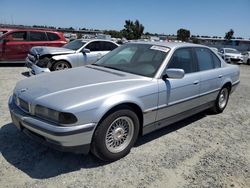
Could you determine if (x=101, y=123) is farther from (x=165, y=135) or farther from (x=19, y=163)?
(x=165, y=135)

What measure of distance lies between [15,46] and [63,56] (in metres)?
3.82

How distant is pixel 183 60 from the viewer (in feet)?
15.3

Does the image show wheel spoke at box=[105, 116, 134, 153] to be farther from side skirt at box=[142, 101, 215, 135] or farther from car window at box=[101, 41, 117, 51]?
car window at box=[101, 41, 117, 51]

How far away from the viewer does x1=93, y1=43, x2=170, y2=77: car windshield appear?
13.8ft

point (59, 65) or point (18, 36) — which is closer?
point (59, 65)

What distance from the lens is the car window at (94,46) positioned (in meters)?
9.98

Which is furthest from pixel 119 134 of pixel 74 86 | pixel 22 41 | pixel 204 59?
pixel 22 41

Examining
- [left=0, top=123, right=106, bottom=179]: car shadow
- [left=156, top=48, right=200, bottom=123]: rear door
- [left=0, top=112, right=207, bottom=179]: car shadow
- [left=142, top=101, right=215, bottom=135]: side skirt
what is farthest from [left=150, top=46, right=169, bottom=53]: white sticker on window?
[left=0, top=123, right=106, bottom=179]: car shadow

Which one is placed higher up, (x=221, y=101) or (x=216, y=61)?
(x=216, y=61)

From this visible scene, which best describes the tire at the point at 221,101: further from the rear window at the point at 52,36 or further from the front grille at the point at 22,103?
the rear window at the point at 52,36

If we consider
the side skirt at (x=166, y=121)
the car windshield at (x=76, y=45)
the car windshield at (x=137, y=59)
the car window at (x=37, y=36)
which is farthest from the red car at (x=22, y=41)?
the side skirt at (x=166, y=121)

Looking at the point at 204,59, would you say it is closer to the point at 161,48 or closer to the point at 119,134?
the point at 161,48

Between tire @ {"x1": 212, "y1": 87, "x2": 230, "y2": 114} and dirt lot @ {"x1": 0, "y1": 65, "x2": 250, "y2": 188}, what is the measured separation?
1.09 m

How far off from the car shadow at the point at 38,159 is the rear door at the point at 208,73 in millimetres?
1777
